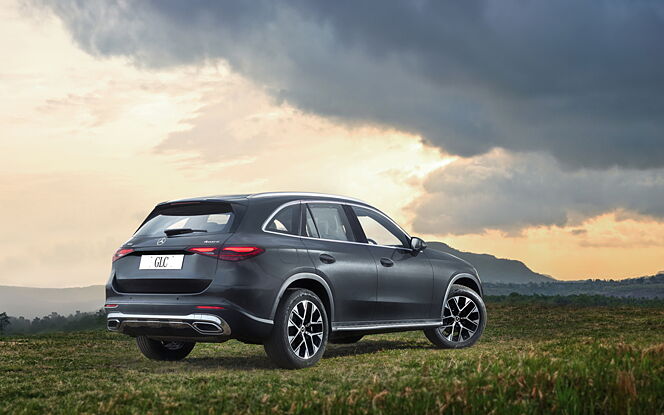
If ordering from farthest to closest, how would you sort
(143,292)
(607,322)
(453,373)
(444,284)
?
(607,322) → (444,284) → (143,292) → (453,373)

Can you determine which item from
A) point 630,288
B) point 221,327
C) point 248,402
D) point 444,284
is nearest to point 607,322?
point 444,284

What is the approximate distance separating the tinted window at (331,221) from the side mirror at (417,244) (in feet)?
3.37

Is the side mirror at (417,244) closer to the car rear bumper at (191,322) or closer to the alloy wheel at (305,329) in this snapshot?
the alloy wheel at (305,329)

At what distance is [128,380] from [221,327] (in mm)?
1134

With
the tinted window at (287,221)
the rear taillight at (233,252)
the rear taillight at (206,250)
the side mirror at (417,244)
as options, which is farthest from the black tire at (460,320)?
the rear taillight at (206,250)

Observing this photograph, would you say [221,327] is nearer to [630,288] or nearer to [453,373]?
[453,373]

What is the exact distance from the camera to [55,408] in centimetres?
699

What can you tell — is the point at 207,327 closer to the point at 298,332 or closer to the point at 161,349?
the point at 298,332

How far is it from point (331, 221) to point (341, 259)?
1.88ft

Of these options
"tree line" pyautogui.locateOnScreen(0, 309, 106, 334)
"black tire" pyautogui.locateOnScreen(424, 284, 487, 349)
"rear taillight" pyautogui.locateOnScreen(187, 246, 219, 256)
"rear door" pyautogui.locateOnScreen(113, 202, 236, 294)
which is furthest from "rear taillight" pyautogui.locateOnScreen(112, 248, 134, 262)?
"tree line" pyautogui.locateOnScreen(0, 309, 106, 334)

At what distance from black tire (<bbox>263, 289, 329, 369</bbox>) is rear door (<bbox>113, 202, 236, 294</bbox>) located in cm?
91

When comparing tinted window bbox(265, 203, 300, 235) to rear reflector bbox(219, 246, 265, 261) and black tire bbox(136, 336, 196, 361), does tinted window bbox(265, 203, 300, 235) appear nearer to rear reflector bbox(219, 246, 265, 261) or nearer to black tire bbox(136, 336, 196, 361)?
rear reflector bbox(219, 246, 265, 261)

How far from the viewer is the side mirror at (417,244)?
11.0 m

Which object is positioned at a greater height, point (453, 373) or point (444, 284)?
point (444, 284)
